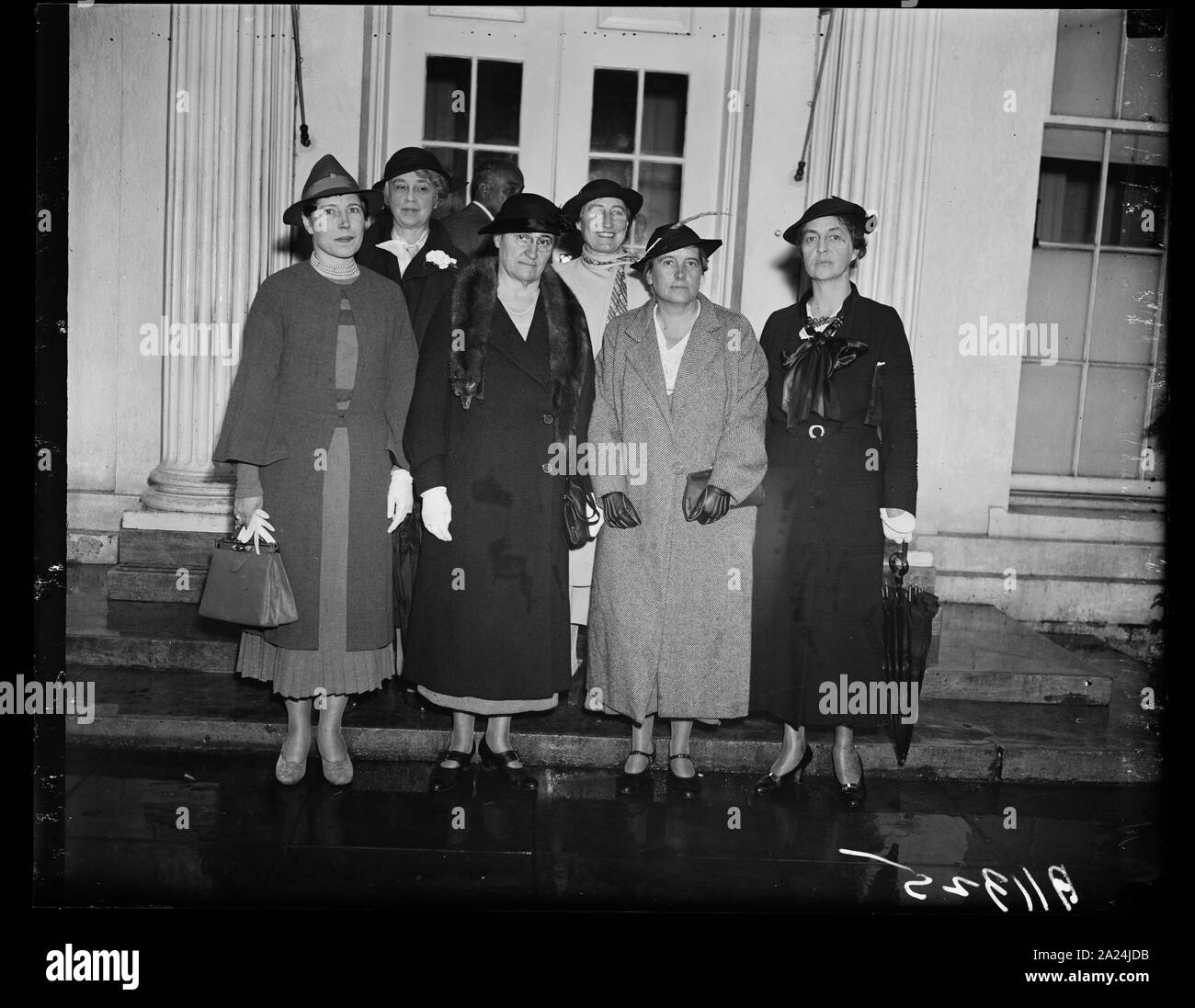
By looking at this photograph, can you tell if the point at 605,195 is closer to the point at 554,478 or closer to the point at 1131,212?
the point at 554,478

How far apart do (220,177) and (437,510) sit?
8.80 ft

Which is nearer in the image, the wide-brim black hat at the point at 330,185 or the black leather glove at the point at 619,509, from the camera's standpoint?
the wide-brim black hat at the point at 330,185

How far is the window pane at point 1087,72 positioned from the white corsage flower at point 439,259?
3812 millimetres

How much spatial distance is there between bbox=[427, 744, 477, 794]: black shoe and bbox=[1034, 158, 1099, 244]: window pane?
173 inches

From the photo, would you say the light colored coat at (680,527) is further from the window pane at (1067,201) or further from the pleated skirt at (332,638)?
the window pane at (1067,201)

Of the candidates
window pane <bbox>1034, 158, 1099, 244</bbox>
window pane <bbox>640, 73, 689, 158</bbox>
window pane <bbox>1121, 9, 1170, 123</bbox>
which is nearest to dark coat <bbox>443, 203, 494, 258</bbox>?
window pane <bbox>640, 73, 689, 158</bbox>

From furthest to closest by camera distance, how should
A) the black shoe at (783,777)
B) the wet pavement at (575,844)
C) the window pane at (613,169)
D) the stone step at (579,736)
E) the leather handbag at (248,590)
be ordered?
1. the window pane at (613,169)
2. the stone step at (579,736)
3. the black shoe at (783,777)
4. the leather handbag at (248,590)
5. the wet pavement at (575,844)

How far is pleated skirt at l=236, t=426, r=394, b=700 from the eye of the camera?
3.96m

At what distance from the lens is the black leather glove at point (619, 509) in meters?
4.02

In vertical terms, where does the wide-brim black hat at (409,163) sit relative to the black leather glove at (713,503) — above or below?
above

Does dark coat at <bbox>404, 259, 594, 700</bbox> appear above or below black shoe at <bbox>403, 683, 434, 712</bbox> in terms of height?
above

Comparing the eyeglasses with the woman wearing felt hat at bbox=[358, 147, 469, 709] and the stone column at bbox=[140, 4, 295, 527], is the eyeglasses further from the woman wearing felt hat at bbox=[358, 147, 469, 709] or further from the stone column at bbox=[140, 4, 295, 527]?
the stone column at bbox=[140, 4, 295, 527]

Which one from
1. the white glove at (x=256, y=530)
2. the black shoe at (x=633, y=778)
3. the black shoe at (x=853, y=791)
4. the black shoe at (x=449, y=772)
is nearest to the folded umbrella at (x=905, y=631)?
the black shoe at (x=853, y=791)

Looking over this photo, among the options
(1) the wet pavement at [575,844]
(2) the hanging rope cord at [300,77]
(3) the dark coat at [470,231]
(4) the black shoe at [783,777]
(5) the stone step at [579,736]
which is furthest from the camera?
(2) the hanging rope cord at [300,77]
